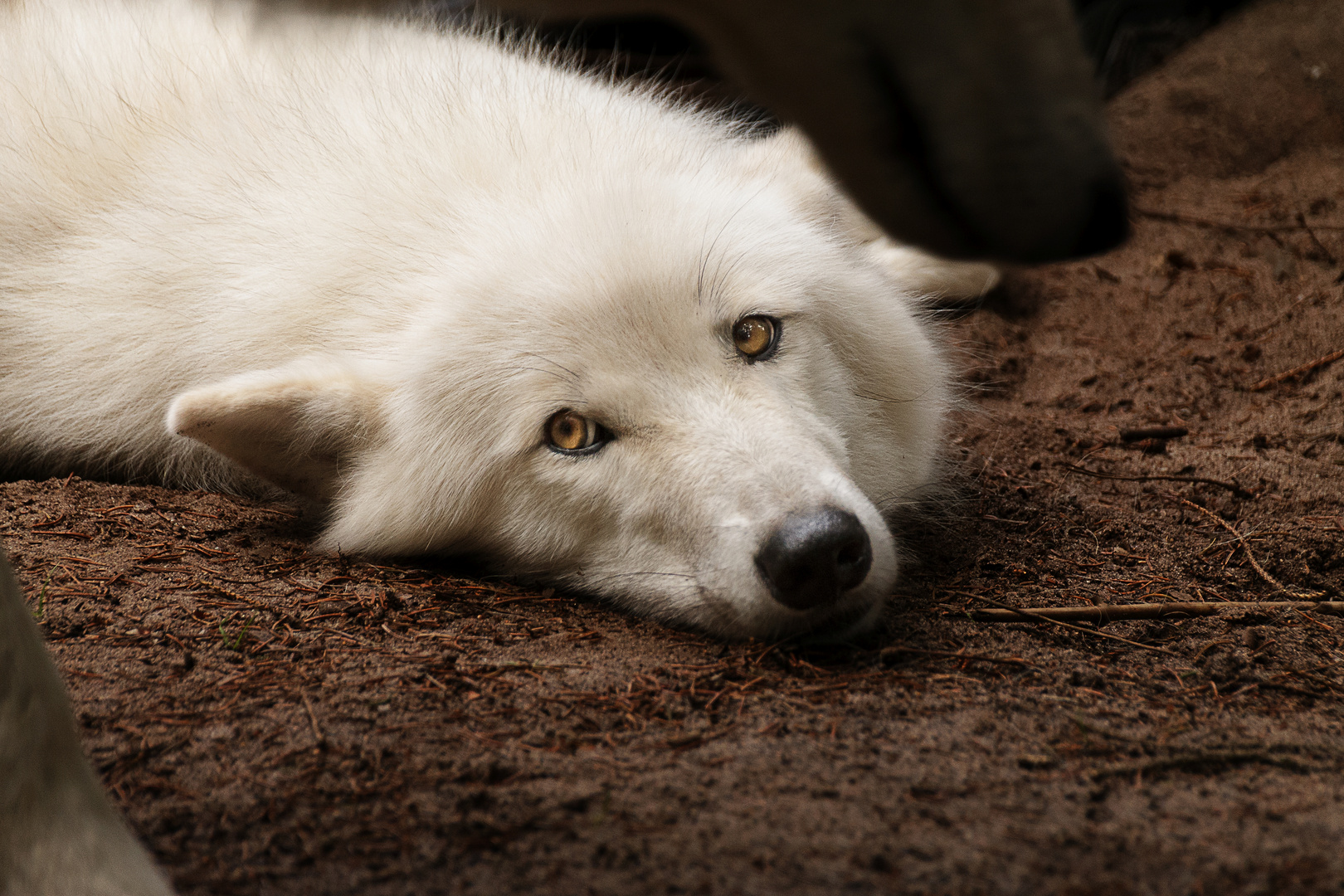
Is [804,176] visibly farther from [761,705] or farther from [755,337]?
[761,705]

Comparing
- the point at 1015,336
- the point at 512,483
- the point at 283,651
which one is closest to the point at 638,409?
the point at 512,483

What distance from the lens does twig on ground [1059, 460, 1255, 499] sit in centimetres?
344

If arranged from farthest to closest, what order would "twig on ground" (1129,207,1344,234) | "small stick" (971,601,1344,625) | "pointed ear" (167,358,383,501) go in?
"twig on ground" (1129,207,1344,234) < "pointed ear" (167,358,383,501) < "small stick" (971,601,1344,625)

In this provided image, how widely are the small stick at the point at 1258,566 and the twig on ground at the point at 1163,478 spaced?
154 millimetres

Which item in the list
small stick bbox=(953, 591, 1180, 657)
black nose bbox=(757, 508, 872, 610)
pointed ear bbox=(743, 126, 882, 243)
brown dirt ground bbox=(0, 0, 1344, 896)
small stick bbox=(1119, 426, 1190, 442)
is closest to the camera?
brown dirt ground bbox=(0, 0, 1344, 896)

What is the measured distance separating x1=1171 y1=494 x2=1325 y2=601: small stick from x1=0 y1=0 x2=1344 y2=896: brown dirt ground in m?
0.02

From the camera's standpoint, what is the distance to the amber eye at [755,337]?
2.85 meters

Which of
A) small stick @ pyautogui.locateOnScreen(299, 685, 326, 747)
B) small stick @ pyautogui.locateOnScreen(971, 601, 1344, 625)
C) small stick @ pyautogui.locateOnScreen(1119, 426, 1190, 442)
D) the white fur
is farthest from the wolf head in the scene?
small stick @ pyautogui.locateOnScreen(1119, 426, 1190, 442)

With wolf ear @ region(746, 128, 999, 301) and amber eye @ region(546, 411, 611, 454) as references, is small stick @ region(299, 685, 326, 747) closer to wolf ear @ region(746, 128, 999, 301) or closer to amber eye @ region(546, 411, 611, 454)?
amber eye @ region(546, 411, 611, 454)

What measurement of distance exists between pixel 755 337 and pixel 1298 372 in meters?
2.74

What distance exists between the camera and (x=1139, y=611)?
2689 mm

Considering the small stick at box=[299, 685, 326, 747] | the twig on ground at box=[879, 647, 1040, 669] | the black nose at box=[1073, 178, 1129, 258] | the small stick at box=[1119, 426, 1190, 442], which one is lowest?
the small stick at box=[1119, 426, 1190, 442]

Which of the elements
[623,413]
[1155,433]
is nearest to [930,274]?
[1155,433]

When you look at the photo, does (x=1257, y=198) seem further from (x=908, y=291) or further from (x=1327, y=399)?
(x=908, y=291)
